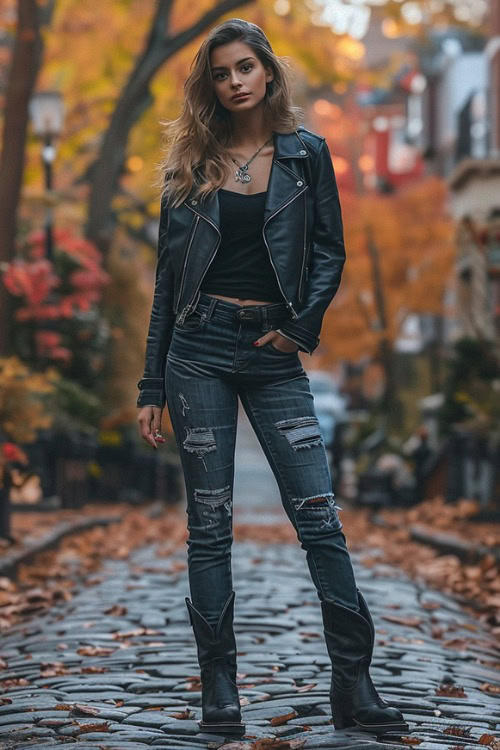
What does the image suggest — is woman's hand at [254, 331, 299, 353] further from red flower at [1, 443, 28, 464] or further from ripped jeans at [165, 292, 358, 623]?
red flower at [1, 443, 28, 464]

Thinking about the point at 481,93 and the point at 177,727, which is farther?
the point at 481,93

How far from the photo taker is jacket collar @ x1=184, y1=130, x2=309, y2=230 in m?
4.34

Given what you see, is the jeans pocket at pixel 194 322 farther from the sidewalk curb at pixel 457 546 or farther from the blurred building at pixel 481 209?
the blurred building at pixel 481 209

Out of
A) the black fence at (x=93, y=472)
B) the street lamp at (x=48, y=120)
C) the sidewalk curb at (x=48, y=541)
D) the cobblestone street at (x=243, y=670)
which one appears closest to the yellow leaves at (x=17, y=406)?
the black fence at (x=93, y=472)

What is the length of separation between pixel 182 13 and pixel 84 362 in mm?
7109

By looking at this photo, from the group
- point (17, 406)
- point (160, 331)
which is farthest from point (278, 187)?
point (17, 406)

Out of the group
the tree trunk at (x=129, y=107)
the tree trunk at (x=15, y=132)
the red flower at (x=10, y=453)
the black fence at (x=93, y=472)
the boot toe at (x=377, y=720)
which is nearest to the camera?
the boot toe at (x=377, y=720)

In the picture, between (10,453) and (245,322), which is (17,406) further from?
(245,322)

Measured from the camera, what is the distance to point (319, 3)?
2031 centimetres

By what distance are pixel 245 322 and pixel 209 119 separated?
2.24ft

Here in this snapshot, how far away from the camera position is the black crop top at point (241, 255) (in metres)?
4.39

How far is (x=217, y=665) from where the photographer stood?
4410 millimetres

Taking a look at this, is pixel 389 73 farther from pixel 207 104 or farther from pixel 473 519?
pixel 207 104

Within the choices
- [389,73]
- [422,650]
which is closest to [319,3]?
[389,73]
